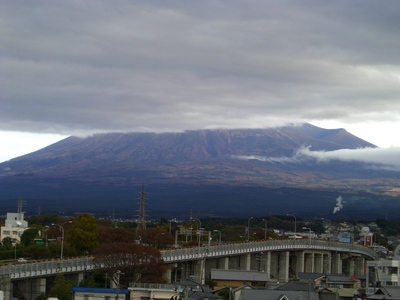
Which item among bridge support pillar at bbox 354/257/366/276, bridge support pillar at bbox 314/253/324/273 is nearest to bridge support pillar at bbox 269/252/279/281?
bridge support pillar at bbox 314/253/324/273

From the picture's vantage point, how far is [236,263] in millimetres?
129125

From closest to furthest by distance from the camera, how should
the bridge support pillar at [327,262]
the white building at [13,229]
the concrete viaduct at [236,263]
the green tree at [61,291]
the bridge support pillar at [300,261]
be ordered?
the green tree at [61,291], the concrete viaduct at [236,263], the bridge support pillar at [300,261], the bridge support pillar at [327,262], the white building at [13,229]

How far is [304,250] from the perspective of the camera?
143 metres

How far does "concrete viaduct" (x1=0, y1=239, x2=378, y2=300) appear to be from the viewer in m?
79.2

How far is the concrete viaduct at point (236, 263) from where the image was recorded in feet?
260

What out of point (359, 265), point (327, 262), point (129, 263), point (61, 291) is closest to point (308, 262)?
point (327, 262)

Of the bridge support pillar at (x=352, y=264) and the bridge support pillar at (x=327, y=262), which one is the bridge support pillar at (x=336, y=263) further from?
the bridge support pillar at (x=352, y=264)

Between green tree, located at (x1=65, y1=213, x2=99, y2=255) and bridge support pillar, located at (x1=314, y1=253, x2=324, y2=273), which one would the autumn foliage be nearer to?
green tree, located at (x1=65, y1=213, x2=99, y2=255)

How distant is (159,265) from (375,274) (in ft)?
64.9

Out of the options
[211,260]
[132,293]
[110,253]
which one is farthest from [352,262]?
[132,293]

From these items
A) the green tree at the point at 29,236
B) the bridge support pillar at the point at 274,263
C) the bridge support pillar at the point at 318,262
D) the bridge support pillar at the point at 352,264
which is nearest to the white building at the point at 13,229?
the green tree at the point at 29,236

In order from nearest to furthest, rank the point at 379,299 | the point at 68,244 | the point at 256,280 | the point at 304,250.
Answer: the point at 379,299, the point at 256,280, the point at 68,244, the point at 304,250

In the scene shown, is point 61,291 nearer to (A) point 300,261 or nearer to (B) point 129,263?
(B) point 129,263

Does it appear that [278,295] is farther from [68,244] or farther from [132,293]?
[68,244]
